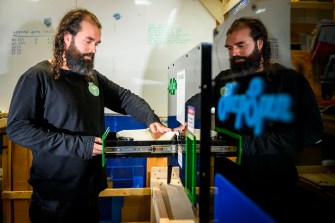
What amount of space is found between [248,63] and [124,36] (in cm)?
191

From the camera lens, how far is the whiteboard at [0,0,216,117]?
2.32 m

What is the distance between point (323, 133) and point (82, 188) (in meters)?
1.26

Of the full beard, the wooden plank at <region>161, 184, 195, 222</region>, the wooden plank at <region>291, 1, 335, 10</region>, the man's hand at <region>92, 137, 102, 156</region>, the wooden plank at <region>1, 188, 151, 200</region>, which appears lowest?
the wooden plank at <region>1, 188, 151, 200</region>

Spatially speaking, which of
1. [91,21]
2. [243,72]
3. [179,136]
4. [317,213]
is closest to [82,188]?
[179,136]

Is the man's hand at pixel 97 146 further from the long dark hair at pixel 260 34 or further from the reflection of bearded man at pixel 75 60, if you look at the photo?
the long dark hair at pixel 260 34

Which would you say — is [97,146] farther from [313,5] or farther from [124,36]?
[124,36]

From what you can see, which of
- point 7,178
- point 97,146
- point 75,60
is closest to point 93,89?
point 75,60

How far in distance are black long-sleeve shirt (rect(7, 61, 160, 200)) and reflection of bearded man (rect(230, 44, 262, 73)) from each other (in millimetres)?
771

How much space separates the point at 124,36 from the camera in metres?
2.39

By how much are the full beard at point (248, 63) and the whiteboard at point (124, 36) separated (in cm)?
173

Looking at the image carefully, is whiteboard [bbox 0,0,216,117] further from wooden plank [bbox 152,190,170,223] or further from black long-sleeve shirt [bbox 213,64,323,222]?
black long-sleeve shirt [bbox 213,64,323,222]

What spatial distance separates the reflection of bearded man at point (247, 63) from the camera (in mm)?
587

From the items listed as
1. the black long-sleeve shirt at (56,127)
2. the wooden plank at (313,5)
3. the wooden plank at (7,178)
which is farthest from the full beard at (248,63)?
the wooden plank at (7,178)

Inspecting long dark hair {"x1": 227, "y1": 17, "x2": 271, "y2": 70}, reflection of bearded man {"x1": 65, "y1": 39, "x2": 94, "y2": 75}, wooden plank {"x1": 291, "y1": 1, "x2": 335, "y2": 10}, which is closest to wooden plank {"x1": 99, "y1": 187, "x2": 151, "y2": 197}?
reflection of bearded man {"x1": 65, "y1": 39, "x2": 94, "y2": 75}
